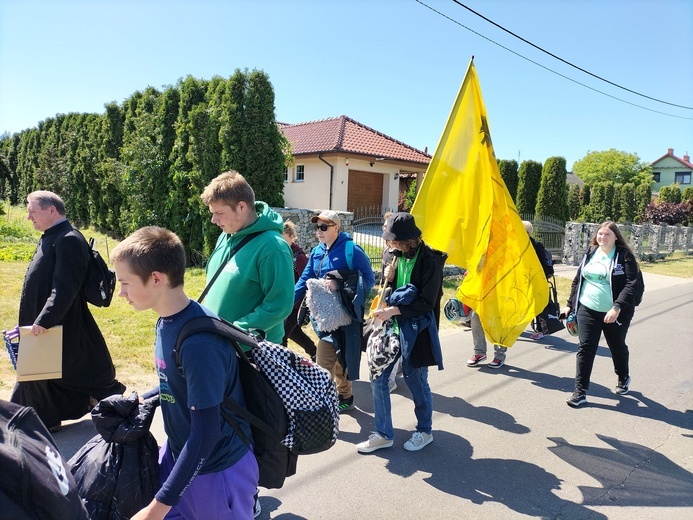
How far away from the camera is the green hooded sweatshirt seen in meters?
2.79

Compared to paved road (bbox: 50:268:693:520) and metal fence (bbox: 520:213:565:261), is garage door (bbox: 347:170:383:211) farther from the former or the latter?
paved road (bbox: 50:268:693:520)

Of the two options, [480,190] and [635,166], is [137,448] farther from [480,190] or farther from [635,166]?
[635,166]

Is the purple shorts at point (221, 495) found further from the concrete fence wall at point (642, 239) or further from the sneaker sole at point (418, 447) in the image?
the concrete fence wall at point (642, 239)

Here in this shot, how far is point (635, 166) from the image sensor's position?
77.6 m

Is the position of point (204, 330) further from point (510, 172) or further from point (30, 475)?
point (510, 172)

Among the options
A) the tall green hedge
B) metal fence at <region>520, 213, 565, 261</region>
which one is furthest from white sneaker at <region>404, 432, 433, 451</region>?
metal fence at <region>520, 213, 565, 261</region>

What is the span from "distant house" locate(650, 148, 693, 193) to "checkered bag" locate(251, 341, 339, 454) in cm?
8443

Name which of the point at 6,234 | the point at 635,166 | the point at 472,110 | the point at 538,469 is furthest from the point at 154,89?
the point at 635,166

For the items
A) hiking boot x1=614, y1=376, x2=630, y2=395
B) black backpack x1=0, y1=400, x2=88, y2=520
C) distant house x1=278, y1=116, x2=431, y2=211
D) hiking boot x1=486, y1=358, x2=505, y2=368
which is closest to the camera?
black backpack x1=0, y1=400, x2=88, y2=520

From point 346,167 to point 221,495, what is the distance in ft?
66.5

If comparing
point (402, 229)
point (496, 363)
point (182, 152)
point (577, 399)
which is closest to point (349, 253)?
point (402, 229)

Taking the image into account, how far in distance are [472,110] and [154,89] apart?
39.8 feet

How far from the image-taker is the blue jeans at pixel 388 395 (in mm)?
3830

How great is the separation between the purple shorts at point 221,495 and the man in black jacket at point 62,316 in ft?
7.51
